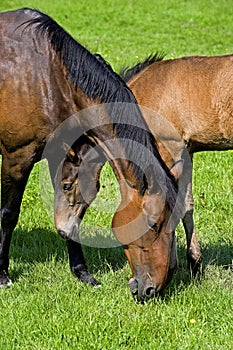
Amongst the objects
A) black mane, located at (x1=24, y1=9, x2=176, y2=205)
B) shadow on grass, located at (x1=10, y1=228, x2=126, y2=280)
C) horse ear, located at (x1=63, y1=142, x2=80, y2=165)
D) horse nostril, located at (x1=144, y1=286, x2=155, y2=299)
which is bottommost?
shadow on grass, located at (x1=10, y1=228, x2=126, y2=280)

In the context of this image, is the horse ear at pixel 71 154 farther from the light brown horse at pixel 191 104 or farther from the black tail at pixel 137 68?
the black tail at pixel 137 68

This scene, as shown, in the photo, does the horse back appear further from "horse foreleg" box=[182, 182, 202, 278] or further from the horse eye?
the horse eye

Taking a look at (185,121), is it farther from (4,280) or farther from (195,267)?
(4,280)

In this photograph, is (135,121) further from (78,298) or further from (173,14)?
(173,14)

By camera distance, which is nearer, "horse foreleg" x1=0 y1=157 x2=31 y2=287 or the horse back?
"horse foreleg" x1=0 y1=157 x2=31 y2=287

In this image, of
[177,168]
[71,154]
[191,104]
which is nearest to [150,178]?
[177,168]

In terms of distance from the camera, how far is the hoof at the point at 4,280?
4.98 meters

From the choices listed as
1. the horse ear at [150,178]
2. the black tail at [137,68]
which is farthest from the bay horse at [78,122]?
the black tail at [137,68]

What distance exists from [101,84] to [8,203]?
1.21 metres

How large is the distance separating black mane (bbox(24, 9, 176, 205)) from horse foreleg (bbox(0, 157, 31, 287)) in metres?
0.81

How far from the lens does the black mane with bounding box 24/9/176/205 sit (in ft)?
14.0

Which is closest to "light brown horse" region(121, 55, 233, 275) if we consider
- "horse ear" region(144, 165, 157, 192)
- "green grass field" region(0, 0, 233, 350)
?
"green grass field" region(0, 0, 233, 350)

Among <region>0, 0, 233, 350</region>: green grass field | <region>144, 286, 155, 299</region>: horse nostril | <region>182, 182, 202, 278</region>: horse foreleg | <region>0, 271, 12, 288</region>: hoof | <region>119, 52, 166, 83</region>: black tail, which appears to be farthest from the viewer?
<region>119, 52, 166, 83</region>: black tail

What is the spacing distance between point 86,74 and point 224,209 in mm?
2576
